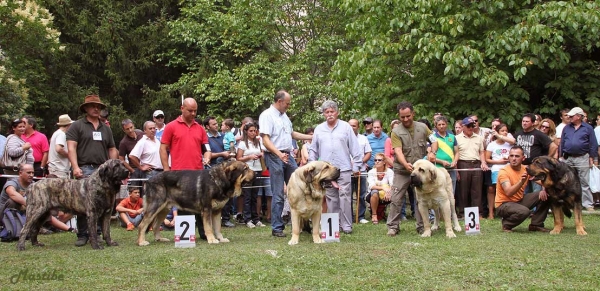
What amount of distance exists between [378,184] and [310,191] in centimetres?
394

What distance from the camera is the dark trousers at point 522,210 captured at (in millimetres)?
9305

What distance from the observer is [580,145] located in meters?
11.9

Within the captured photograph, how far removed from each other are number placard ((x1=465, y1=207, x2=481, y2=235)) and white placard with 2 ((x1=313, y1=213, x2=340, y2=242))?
1.94 metres

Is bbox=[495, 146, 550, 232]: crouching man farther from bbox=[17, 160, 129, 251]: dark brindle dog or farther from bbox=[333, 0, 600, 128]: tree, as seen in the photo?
bbox=[17, 160, 129, 251]: dark brindle dog

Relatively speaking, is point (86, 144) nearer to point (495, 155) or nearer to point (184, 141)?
point (184, 141)

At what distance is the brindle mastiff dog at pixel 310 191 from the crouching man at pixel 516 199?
9.35 ft

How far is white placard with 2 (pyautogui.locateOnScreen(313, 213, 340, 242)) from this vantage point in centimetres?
837

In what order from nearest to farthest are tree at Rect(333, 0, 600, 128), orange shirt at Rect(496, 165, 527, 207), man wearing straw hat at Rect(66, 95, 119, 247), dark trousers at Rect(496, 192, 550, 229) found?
man wearing straw hat at Rect(66, 95, 119, 247) < dark trousers at Rect(496, 192, 550, 229) < orange shirt at Rect(496, 165, 527, 207) < tree at Rect(333, 0, 600, 128)

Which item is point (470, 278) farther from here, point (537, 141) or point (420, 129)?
point (537, 141)

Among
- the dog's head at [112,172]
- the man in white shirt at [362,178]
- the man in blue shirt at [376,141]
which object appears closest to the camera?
the dog's head at [112,172]

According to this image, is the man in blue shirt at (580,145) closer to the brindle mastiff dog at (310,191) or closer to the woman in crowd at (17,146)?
the brindle mastiff dog at (310,191)

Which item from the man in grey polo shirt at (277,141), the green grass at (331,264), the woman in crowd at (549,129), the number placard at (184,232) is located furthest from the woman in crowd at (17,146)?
the woman in crowd at (549,129)

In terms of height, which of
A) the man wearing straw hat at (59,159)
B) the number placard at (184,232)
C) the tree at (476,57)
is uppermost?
the tree at (476,57)

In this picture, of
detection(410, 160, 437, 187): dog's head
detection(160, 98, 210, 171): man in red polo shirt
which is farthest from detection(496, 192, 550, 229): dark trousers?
detection(160, 98, 210, 171): man in red polo shirt
